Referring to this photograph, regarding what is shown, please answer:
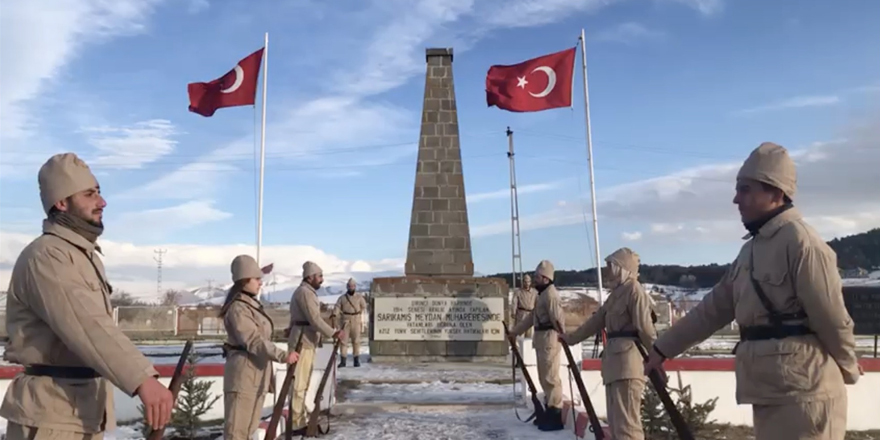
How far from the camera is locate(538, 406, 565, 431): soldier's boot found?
27.1 feet

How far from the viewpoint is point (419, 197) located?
16.0m

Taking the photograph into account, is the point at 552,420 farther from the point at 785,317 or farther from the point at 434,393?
the point at 785,317

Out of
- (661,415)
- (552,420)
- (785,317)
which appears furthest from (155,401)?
(661,415)

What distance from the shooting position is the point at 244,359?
5691 millimetres

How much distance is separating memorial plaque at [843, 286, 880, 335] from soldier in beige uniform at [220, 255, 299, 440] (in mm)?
10076

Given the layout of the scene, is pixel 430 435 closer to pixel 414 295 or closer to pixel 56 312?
pixel 56 312

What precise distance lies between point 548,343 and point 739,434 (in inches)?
109

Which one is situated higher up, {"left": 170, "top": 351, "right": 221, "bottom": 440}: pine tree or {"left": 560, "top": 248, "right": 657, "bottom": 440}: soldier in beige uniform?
{"left": 560, "top": 248, "right": 657, "bottom": 440}: soldier in beige uniform

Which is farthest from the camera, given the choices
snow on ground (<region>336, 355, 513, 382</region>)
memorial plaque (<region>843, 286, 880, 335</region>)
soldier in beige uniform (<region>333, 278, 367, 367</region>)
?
soldier in beige uniform (<region>333, 278, 367, 367</region>)

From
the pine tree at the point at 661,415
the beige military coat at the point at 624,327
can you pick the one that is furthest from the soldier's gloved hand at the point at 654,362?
the pine tree at the point at 661,415

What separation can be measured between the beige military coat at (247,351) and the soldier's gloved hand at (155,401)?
9.49ft

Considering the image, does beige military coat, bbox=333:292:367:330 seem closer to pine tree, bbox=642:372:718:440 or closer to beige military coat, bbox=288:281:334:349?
beige military coat, bbox=288:281:334:349

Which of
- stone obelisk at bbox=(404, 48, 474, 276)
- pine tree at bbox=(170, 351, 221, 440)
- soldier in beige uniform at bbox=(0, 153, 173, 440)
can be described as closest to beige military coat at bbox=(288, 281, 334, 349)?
pine tree at bbox=(170, 351, 221, 440)

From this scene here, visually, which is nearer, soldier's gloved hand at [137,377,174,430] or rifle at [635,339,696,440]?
soldier's gloved hand at [137,377,174,430]
